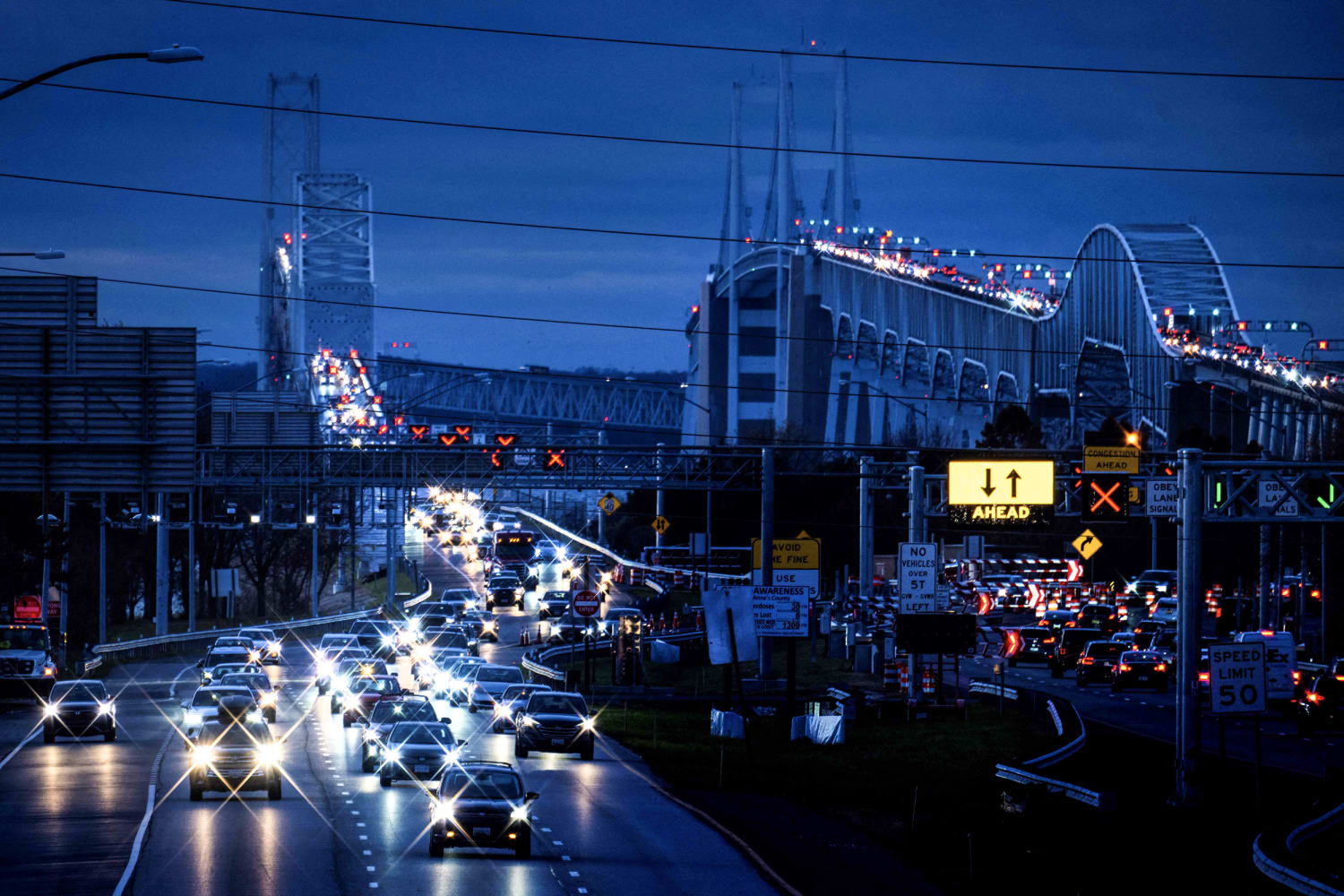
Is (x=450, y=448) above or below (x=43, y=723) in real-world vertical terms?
above

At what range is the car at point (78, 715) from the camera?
42125 millimetres

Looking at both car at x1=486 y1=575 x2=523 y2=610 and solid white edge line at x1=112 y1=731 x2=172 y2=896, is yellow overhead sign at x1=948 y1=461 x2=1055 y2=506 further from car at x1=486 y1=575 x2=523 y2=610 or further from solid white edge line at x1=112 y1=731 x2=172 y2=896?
car at x1=486 y1=575 x2=523 y2=610

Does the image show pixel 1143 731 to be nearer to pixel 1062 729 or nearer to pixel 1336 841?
pixel 1062 729

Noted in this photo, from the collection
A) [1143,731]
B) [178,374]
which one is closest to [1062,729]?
[1143,731]

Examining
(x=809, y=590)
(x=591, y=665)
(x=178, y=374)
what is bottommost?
(x=591, y=665)

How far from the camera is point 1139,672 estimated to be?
59.0m

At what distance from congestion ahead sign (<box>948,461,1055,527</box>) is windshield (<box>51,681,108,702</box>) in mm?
21162

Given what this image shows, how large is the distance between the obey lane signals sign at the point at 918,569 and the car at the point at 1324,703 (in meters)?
9.71

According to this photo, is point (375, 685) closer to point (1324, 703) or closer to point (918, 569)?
point (918, 569)

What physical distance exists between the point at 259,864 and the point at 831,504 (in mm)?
100200

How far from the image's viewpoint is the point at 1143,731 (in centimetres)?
4406

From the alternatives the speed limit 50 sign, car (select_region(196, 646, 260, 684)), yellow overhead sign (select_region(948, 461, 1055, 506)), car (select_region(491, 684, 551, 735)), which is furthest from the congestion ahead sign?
car (select_region(196, 646, 260, 684))

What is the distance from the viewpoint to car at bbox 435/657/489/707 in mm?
54781

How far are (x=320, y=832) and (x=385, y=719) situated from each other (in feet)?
39.5
